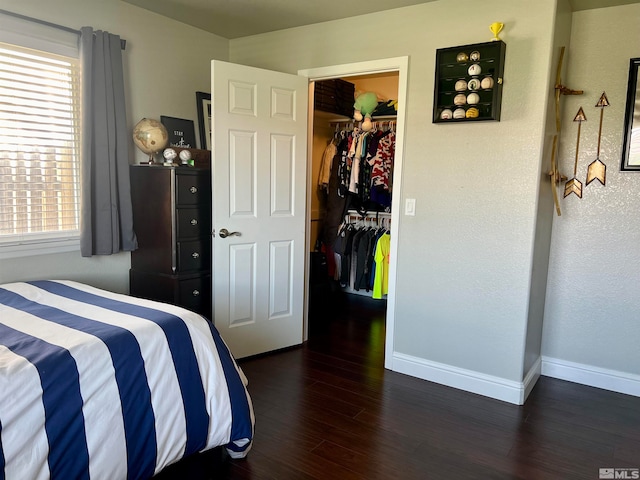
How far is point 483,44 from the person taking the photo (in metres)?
2.54

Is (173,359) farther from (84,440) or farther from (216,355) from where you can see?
(84,440)

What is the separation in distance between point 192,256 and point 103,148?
32.8 inches

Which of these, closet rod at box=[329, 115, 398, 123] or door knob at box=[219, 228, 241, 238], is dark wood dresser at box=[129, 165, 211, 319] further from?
closet rod at box=[329, 115, 398, 123]

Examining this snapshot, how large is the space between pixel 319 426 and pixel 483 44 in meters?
Answer: 2.21

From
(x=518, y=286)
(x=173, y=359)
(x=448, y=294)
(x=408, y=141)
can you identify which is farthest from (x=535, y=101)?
(x=173, y=359)

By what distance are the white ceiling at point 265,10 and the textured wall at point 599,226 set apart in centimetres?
20

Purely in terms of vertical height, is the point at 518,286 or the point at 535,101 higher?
the point at 535,101

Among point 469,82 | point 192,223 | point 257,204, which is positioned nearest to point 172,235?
point 192,223

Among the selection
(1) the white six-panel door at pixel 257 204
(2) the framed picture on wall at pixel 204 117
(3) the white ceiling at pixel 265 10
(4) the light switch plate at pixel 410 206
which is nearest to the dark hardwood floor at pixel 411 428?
(1) the white six-panel door at pixel 257 204

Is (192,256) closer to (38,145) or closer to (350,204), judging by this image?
(38,145)

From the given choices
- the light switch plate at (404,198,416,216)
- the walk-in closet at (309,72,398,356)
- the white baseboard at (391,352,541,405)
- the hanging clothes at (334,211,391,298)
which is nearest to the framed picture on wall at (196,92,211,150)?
the walk-in closet at (309,72,398,356)

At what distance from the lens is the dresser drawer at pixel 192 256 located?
2928 mm

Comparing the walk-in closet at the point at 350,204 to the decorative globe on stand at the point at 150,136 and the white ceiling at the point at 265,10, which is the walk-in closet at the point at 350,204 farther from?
the decorative globe on stand at the point at 150,136

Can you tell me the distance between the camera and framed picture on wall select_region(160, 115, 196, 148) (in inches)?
128
